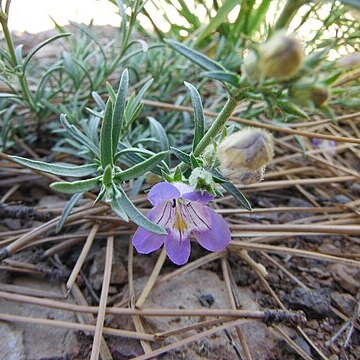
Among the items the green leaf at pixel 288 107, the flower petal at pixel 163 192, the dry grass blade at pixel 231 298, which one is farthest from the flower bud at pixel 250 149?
the dry grass blade at pixel 231 298

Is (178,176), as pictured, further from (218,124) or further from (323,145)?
(323,145)

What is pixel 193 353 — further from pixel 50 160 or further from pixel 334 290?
pixel 50 160

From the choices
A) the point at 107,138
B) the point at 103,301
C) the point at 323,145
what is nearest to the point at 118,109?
the point at 107,138

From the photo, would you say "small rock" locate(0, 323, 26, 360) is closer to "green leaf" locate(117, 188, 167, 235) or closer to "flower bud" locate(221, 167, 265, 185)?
"green leaf" locate(117, 188, 167, 235)

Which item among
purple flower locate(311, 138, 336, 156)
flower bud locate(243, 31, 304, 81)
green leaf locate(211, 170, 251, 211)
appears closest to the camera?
flower bud locate(243, 31, 304, 81)

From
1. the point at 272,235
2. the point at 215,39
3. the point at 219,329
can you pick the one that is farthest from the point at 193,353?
the point at 215,39

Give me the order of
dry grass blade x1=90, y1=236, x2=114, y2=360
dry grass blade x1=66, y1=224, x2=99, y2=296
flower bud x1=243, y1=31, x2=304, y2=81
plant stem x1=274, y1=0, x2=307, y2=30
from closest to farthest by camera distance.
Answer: flower bud x1=243, y1=31, x2=304, y2=81
plant stem x1=274, y1=0, x2=307, y2=30
dry grass blade x1=90, y1=236, x2=114, y2=360
dry grass blade x1=66, y1=224, x2=99, y2=296

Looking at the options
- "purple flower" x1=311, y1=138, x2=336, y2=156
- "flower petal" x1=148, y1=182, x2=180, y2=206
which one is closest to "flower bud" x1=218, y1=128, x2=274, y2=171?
"flower petal" x1=148, y1=182, x2=180, y2=206
